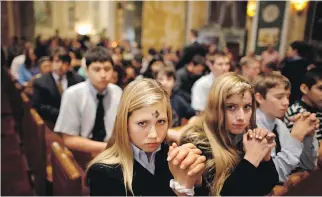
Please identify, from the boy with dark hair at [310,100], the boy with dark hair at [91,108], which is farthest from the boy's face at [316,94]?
the boy with dark hair at [91,108]

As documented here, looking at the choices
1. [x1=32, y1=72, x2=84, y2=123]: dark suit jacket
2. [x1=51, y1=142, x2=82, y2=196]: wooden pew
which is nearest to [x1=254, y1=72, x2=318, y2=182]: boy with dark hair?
[x1=51, y1=142, x2=82, y2=196]: wooden pew

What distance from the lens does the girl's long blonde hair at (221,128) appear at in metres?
0.80

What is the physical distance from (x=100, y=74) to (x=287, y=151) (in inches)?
48.0

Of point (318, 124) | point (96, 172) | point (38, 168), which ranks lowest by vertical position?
point (38, 168)

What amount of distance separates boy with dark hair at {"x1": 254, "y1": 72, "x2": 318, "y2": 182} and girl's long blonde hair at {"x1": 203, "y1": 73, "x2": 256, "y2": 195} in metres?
0.03

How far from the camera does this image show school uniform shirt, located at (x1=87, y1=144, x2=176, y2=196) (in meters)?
0.87

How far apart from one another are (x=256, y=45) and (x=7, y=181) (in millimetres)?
2688

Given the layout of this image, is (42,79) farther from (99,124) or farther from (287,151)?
(287,151)

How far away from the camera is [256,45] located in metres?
1.22

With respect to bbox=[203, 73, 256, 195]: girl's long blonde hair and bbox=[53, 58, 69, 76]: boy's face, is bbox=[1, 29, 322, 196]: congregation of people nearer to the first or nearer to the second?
bbox=[203, 73, 256, 195]: girl's long blonde hair

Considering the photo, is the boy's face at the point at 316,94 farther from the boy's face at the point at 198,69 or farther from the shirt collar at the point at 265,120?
the boy's face at the point at 198,69

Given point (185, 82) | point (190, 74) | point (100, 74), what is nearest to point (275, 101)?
point (100, 74)

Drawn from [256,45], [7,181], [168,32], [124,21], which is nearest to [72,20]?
[124,21]

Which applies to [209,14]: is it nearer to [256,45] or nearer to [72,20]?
[72,20]
